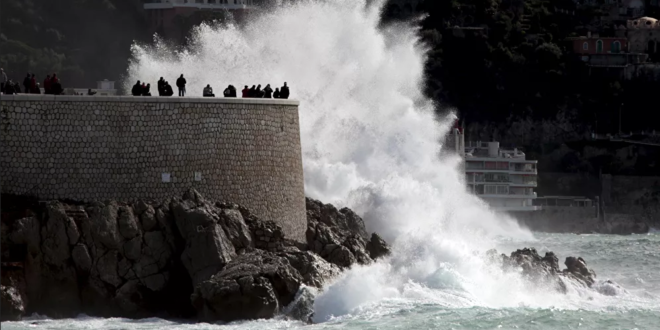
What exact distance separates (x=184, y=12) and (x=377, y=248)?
6855cm

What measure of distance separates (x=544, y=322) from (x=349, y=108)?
927 inches

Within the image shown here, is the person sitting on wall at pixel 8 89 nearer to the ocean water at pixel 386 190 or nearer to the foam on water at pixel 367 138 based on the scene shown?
the ocean water at pixel 386 190

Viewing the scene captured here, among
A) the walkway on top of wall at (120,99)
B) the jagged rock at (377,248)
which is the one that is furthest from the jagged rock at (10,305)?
the jagged rock at (377,248)

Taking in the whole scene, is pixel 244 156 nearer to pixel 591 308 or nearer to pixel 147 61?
pixel 591 308

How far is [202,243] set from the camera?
48250mm

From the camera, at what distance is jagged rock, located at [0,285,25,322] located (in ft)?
152

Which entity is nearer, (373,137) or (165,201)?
(165,201)

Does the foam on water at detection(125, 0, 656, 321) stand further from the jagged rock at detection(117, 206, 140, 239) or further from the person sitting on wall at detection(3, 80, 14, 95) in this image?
the person sitting on wall at detection(3, 80, 14, 95)

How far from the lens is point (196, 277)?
48.0 metres

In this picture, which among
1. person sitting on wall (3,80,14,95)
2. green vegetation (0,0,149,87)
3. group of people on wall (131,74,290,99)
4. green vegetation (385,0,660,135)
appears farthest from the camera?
green vegetation (385,0,660,135)

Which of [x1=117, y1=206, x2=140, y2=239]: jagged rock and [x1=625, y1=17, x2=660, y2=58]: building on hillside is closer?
[x1=117, y1=206, x2=140, y2=239]: jagged rock

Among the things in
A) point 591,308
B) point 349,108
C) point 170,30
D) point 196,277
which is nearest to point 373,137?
point 349,108

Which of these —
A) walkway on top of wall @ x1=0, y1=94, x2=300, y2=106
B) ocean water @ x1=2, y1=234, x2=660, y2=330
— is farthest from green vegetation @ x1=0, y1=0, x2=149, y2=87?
walkway on top of wall @ x1=0, y1=94, x2=300, y2=106

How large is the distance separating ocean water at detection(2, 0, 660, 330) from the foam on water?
0.05m
